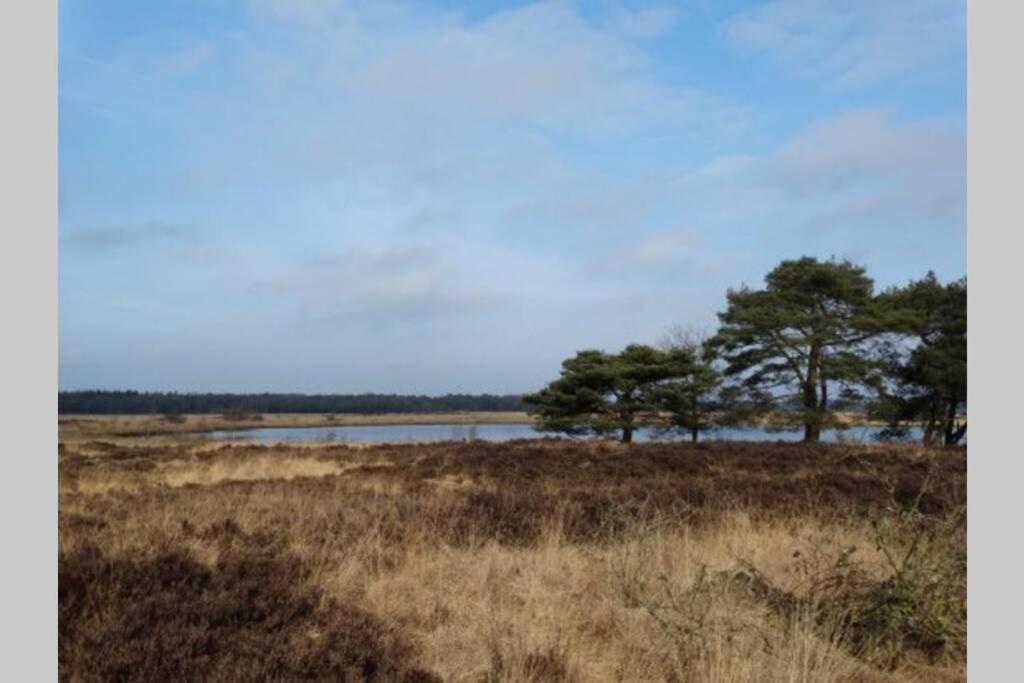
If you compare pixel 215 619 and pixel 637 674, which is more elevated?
pixel 215 619

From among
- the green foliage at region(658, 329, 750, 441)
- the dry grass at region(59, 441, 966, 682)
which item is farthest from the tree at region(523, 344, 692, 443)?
the dry grass at region(59, 441, 966, 682)

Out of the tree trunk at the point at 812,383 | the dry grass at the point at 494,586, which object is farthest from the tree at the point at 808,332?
the dry grass at the point at 494,586

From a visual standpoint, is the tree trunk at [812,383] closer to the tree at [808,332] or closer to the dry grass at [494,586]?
the tree at [808,332]

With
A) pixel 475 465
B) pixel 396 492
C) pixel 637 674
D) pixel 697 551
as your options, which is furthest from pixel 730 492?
pixel 637 674

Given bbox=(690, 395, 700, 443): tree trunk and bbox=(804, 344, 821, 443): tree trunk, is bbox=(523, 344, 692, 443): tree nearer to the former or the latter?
bbox=(690, 395, 700, 443): tree trunk

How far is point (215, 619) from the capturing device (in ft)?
14.6

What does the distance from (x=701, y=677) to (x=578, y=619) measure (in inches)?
50.1

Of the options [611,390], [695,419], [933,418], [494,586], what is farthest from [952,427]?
[494,586]

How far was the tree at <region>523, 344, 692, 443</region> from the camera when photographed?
37.2 metres

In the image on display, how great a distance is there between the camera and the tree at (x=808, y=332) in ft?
106

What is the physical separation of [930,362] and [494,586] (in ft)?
94.8

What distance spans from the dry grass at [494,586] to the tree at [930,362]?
68.9 ft

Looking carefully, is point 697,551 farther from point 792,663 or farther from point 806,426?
point 806,426

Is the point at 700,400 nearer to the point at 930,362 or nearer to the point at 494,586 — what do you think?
the point at 930,362
